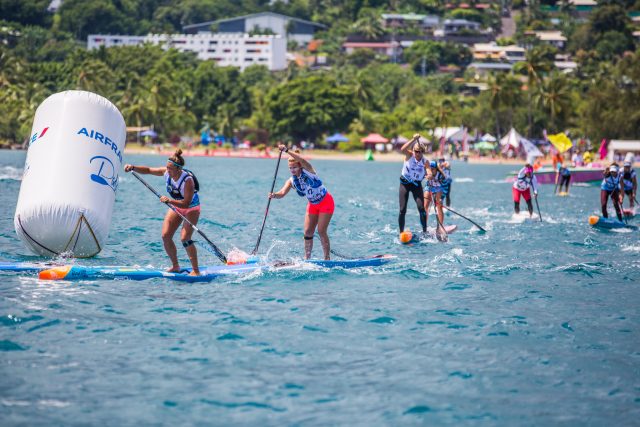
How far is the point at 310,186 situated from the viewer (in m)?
17.1

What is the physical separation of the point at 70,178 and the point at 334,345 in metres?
7.48

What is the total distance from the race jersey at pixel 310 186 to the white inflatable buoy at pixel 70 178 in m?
3.66

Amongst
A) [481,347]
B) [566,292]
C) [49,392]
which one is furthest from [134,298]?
[566,292]

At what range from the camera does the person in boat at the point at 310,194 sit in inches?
660

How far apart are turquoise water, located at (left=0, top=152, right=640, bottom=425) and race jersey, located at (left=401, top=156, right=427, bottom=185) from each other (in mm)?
2252

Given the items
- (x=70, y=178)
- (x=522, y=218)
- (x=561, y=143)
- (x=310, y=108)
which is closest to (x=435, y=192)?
(x=522, y=218)

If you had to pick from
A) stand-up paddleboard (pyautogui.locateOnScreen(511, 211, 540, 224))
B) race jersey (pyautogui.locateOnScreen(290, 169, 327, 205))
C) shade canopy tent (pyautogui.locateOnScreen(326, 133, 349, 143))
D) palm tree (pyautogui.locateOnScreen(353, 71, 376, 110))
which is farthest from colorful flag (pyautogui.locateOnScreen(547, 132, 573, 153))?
palm tree (pyautogui.locateOnScreen(353, 71, 376, 110))

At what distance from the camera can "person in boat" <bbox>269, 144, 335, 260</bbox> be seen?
16.8 metres

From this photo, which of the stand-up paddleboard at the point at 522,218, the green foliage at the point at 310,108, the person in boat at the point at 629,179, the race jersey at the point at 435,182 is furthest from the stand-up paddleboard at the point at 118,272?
the green foliage at the point at 310,108

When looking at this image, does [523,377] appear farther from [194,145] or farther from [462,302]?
[194,145]

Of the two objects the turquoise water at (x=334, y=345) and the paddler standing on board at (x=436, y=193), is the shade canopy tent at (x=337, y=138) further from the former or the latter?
the turquoise water at (x=334, y=345)

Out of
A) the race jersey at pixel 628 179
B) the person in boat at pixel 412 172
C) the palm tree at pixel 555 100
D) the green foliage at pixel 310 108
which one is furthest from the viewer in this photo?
the green foliage at pixel 310 108

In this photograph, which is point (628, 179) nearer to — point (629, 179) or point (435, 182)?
point (629, 179)

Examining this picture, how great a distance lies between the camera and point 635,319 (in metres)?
14.1
